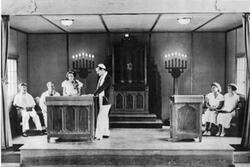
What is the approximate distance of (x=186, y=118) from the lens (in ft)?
22.0

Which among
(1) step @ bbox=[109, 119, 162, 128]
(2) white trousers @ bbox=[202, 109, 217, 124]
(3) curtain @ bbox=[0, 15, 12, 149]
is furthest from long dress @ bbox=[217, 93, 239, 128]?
(3) curtain @ bbox=[0, 15, 12, 149]

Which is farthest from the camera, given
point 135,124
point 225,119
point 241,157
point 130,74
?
point 130,74

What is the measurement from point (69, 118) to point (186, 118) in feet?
8.05

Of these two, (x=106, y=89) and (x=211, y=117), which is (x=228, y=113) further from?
(x=106, y=89)

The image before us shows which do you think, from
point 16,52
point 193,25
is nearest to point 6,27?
point 16,52

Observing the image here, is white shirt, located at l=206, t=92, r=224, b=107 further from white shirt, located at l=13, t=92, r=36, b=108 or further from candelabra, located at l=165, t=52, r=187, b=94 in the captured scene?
white shirt, located at l=13, t=92, r=36, b=108

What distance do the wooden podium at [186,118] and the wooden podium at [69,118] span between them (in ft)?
5.74

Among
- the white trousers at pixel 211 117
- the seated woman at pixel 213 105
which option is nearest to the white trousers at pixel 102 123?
the seated woman at pixel 213 105

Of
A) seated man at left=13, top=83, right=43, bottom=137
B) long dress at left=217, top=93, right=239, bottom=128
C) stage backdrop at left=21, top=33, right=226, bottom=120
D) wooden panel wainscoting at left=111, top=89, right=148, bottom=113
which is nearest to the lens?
long dress at left=217, top=93, right=239, bottom=128

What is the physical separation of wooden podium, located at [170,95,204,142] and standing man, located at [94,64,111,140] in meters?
1.50

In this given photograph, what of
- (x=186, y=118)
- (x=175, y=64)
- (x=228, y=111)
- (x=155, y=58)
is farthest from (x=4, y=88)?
(x=175, y=64)

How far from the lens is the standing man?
23.2ft

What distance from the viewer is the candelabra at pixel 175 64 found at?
9.94 meters

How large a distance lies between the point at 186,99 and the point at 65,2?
10.5 feet
